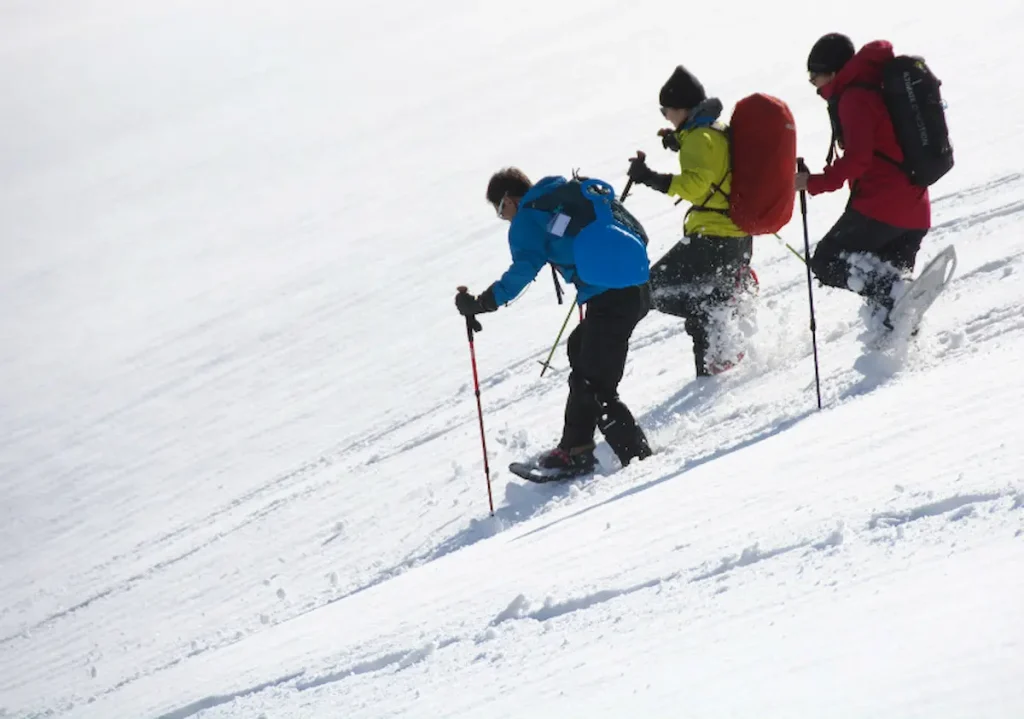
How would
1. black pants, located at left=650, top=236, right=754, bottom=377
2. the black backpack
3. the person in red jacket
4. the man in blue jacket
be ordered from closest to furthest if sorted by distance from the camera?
the black backpack
the person in red jacket
the man in blue jacket
black pants, located at left=650, top=236, right=754, bottom=377

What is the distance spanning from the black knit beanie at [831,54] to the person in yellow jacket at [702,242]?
567mm

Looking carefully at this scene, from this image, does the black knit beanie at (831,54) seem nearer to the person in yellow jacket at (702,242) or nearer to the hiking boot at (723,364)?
the person in yellow jacket at (702,242)

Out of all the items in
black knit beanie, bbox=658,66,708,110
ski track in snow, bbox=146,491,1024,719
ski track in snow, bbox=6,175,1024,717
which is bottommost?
ski track in snow, bbox=146,491,1024,719

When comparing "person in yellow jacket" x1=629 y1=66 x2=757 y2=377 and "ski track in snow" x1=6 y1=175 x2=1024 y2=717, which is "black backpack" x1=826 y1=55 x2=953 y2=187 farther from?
"ski track in snow" x1=6 y1=175 x2=1024 y2=717

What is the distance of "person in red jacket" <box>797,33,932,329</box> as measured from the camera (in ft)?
17.7

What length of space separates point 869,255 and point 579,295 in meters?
1.58

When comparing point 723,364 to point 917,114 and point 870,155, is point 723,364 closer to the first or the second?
point 870,155

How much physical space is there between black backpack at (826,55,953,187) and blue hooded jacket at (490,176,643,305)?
1625mm

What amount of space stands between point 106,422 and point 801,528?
9.17 metres

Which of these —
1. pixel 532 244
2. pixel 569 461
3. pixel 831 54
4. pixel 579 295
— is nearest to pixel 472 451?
pixel 569 461

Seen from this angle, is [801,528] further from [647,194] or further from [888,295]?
[647,194]

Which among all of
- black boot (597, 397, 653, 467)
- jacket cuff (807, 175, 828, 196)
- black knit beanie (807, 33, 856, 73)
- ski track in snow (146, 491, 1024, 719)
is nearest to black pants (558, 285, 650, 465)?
black boot (597, 397, 653, 467)

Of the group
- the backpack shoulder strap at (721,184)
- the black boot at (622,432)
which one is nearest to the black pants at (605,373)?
the black boot at (622,432)

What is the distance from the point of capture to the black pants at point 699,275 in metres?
6.47
